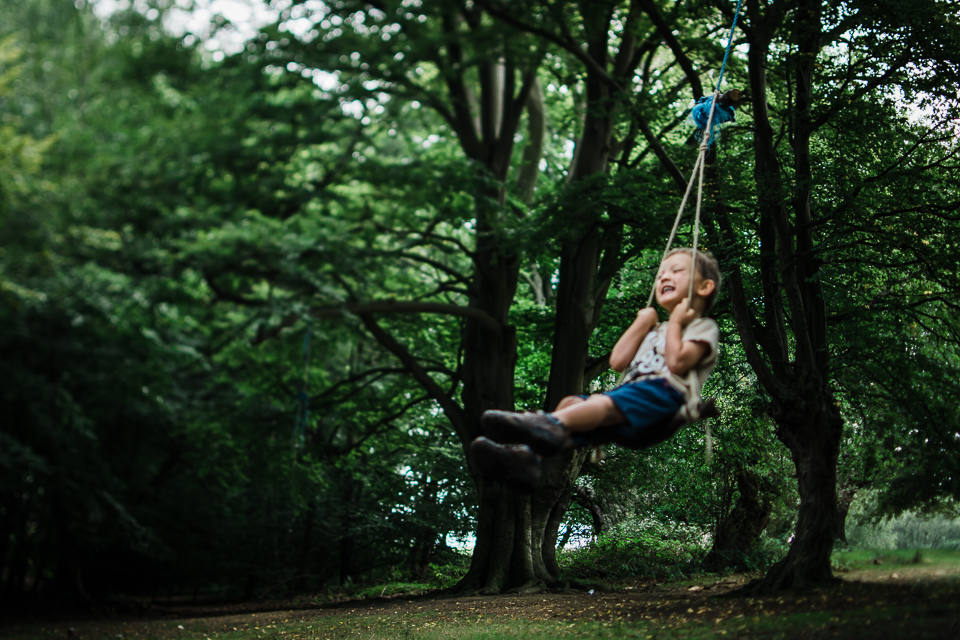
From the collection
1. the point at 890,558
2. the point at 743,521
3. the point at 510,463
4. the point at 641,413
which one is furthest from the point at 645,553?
the point at 510,463

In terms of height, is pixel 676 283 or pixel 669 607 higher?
pixel 676 283

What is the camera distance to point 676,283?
4.50 metres

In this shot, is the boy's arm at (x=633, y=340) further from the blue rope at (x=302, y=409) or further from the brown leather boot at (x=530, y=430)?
the blue rope at (x=302, y=409)

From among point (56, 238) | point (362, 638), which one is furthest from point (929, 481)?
point (56, 238)

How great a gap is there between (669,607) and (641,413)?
13.4 ft

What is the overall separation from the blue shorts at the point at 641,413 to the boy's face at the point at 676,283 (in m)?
0.58

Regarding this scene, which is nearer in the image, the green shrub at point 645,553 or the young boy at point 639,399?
the young boy at point 639,399

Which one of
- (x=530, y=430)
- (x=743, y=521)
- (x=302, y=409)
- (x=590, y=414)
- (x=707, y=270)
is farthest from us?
(x=302, y=409)

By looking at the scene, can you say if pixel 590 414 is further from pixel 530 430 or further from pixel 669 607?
pixel 669 607

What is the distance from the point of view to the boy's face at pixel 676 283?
14.7ft

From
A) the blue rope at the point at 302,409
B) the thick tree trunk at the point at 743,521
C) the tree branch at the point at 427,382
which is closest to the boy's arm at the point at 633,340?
the thick tree trunk at the point at 743,521

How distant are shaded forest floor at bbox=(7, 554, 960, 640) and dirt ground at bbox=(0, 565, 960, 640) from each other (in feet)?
0.04

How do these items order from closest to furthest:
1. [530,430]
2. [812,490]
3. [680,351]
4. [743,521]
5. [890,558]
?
[530,430]
[680,351]
[812,490]
[890,558]
[743,521]

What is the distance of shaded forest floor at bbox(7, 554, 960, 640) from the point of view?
518 centimetres
